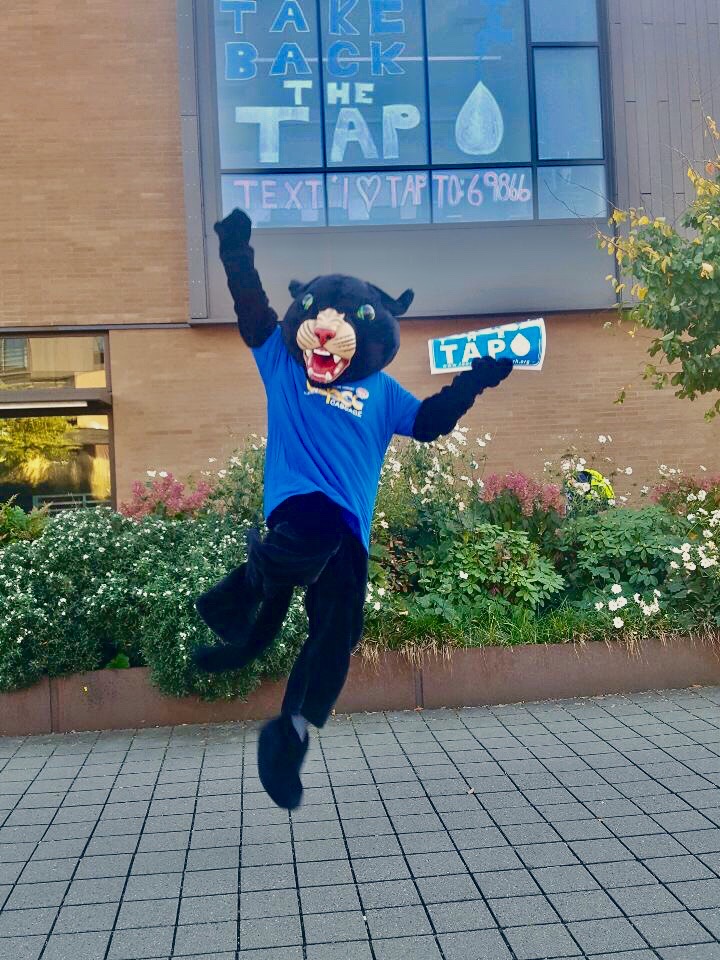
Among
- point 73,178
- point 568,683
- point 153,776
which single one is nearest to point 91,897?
point 153,776

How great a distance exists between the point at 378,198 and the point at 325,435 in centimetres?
Result: 879

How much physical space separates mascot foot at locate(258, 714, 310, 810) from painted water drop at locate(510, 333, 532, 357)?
11.8 ft

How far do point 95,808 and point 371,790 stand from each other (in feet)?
5.15

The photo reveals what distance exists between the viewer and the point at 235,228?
350cm

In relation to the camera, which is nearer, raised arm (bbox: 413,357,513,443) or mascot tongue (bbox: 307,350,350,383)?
mascot tongue (bbox: 307,350,350,383)

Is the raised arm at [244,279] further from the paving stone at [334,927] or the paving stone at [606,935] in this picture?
the paving stone at [606,935]

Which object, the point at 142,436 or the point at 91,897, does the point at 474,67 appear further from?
the point at 91,897

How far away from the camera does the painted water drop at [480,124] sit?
11797mm

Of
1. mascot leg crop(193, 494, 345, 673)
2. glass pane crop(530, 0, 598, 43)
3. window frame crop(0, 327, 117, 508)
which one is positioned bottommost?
mascot leg crop(193, 494, 345, 673)

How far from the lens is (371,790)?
5504 millimetres

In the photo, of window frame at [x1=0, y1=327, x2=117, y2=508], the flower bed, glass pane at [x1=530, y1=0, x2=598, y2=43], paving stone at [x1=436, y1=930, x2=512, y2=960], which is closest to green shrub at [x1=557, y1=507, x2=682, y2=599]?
the flower bed

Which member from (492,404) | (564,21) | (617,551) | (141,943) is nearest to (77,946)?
(141,943)

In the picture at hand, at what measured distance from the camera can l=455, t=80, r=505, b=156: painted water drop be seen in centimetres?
1180

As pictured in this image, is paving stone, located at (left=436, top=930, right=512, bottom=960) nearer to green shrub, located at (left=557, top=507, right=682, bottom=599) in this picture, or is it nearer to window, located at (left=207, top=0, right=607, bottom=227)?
green shrub, located at (left=557, top=507, right=682, bottom=599)
